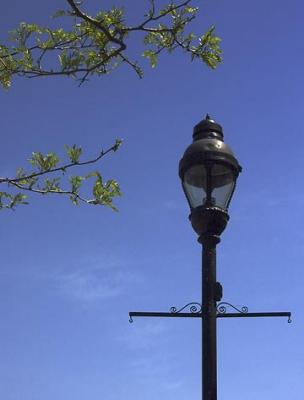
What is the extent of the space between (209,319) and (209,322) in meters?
0.02

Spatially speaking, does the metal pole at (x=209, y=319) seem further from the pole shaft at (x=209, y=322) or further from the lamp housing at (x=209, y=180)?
the lamp housing at (x=209, y=180)

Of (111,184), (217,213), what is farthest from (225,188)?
(111,184)

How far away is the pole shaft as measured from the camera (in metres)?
4.67

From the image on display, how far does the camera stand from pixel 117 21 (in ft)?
18.2

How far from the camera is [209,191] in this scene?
530 cm

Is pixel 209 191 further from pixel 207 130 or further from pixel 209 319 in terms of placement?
pixel 209 319

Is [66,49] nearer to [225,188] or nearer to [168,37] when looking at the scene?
[168,37]

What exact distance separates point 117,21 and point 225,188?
5.78ft

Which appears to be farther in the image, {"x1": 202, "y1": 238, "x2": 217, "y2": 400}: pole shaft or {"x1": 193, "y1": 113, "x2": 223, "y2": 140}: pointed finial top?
{"x1": 193, "y1": 113, "x2": 223, "y2": 140}: pointed finial top

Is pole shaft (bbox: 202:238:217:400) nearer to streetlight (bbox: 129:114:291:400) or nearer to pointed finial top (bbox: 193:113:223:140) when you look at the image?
streetlight (bbox: 129:114:291:400)

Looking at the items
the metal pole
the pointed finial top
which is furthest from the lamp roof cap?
the metal pole

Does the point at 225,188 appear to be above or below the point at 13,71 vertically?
below

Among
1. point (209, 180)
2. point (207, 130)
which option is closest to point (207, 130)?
point (207, 130)

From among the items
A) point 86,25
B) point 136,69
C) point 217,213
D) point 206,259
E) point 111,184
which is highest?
point 86,25
